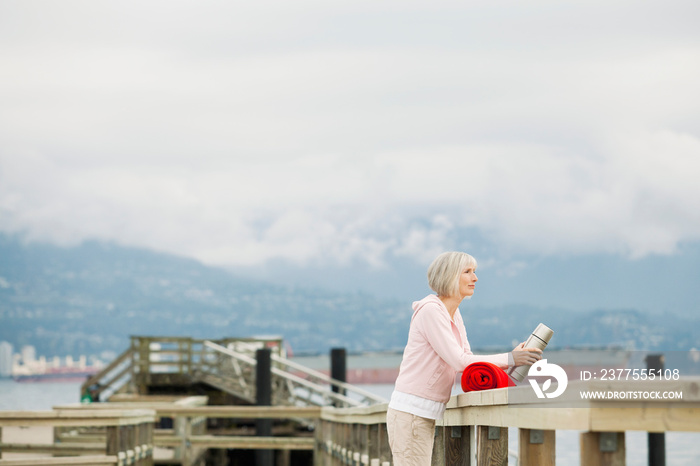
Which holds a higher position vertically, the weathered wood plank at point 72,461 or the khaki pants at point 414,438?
the khaki pants at point 414,438

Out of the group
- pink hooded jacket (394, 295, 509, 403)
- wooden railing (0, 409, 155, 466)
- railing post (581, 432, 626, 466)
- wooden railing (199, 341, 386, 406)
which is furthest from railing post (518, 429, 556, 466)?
wooden railing (199, 341, 386, 406)

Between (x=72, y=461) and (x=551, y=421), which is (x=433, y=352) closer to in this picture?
(x=551, y=421)

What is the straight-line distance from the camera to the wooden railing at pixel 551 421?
249cm

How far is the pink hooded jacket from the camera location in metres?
4.22

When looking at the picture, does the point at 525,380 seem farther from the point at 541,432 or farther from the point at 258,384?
the point at 258,384

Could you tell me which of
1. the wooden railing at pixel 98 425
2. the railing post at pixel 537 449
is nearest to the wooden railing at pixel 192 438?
the wooden railing at pixel 98 425

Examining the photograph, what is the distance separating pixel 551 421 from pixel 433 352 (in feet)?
5.12

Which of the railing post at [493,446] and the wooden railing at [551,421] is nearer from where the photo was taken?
the wooden railing at [551,421]

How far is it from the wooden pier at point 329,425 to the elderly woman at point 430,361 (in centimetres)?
13

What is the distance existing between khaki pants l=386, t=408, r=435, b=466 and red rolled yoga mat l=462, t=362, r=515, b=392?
15.5 inches

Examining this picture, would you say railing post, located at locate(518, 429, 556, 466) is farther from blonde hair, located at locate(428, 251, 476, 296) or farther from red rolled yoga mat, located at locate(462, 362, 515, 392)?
blonde hair, located at locate(428, 251, 476, 296)

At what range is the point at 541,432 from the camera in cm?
306

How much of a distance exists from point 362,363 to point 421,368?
10032 cm

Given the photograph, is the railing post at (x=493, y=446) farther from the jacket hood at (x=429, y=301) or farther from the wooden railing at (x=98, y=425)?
the wooden railing at (x=98, y=425)
